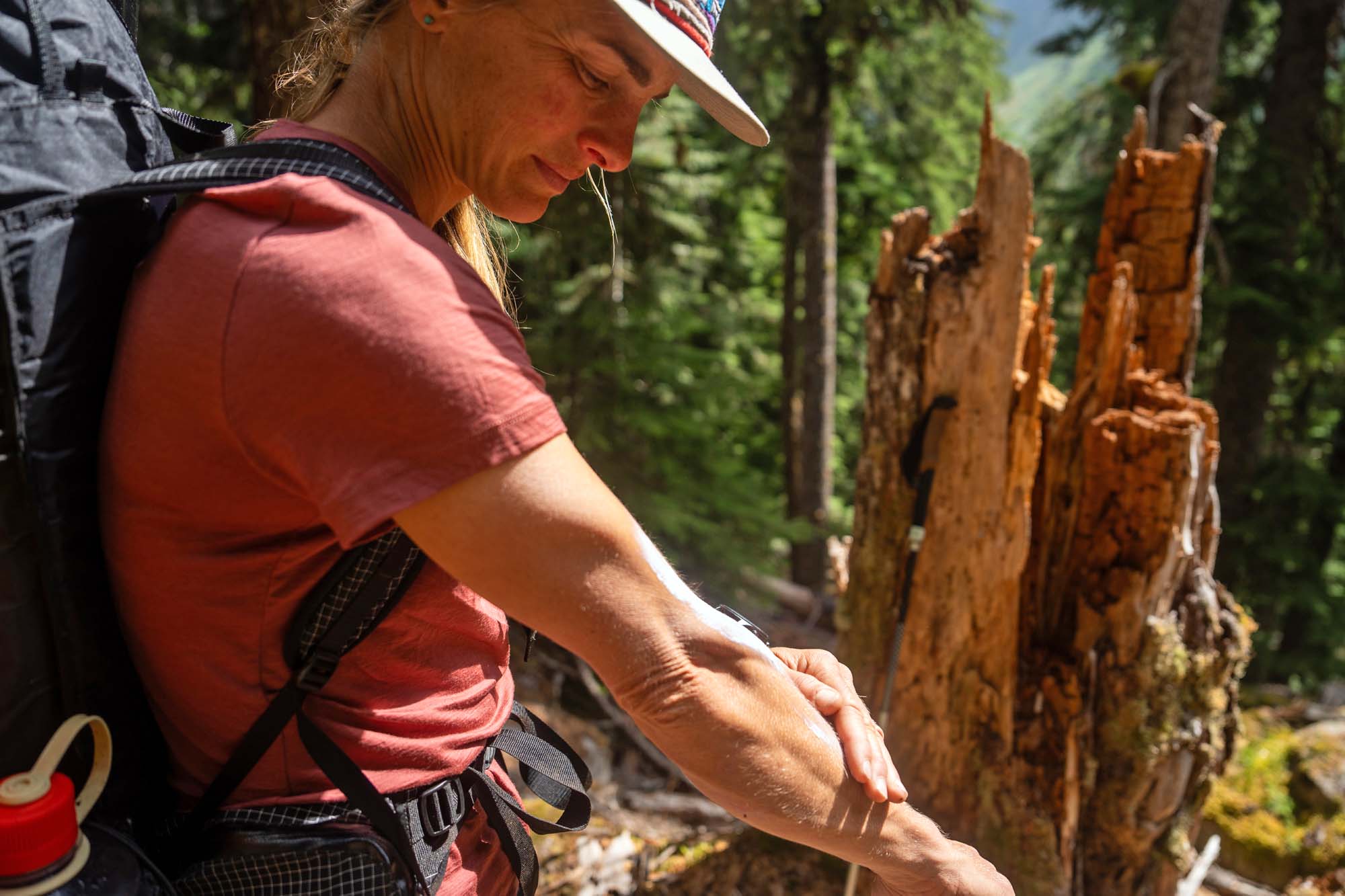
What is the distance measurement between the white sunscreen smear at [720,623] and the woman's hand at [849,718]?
33 millimetres

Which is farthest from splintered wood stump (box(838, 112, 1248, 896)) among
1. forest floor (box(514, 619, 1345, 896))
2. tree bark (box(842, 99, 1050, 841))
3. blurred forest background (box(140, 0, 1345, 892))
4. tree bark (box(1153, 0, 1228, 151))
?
tree bark (box(1153, 0, 1228, 151))

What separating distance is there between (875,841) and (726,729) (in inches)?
12.4

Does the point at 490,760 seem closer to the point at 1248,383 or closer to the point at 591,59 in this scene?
the point at 591,59

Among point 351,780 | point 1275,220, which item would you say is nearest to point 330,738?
point 351,780

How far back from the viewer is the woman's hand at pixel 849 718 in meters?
1.26

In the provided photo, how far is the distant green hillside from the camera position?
1470cm

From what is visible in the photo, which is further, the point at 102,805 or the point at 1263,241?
the point at 1263,241

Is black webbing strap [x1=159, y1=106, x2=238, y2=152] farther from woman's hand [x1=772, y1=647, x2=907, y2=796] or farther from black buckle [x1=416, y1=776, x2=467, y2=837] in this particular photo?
woman's hand [x1=772, y1=647, x2=907, y2=796]

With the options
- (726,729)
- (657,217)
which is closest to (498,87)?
(726,729)

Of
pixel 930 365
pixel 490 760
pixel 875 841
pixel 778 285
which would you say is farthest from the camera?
pixel 778 285

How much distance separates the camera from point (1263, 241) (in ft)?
34.7

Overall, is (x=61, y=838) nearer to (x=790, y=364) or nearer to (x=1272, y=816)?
(x=1272, y=816)

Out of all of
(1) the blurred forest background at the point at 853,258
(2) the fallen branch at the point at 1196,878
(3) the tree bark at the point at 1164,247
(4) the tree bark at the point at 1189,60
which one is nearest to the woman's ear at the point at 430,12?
(3) the tree bark at the point at 1164,247

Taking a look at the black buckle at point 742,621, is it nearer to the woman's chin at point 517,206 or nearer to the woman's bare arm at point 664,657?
the woman's bare arm at point 664,657
